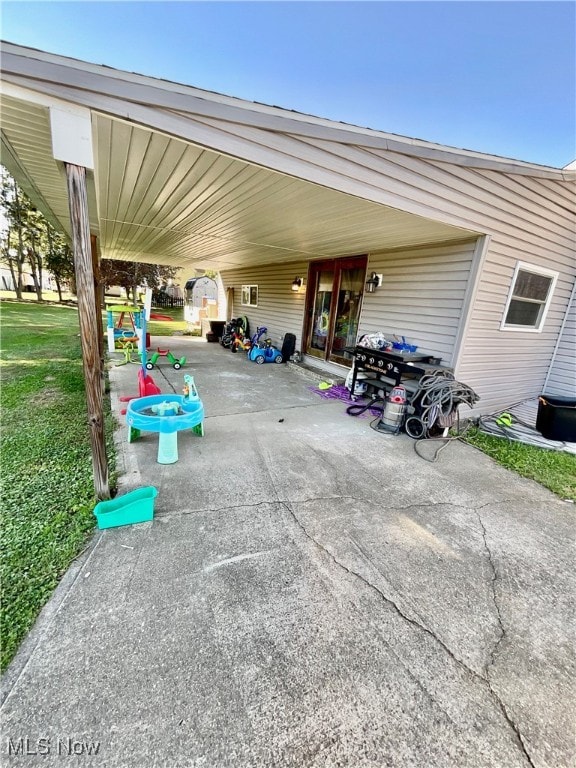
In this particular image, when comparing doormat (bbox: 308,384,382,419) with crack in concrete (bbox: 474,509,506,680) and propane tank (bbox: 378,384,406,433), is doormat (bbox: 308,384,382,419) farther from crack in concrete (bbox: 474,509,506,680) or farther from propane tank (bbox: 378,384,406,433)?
crack in concrete (bbox: 474,509,506,680)

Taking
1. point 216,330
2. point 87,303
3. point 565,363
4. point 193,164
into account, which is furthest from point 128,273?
point 565,363

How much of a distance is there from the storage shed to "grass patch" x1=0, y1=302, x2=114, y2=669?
2.33 metres

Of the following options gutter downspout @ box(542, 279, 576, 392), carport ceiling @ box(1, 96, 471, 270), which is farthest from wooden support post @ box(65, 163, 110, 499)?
gutter downspout @ box(542, 279, 576, 392)

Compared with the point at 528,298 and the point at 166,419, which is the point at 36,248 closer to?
the point at 166,419

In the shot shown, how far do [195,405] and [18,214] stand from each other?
2378cm

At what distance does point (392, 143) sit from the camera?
2.90 meters

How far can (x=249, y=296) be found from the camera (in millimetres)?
11180

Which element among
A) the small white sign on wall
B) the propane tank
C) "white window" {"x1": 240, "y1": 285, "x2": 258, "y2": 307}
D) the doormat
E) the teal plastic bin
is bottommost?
the doormat

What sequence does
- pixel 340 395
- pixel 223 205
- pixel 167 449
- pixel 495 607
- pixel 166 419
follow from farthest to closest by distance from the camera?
pixel 340 395 < pixel 223 205 < pixel 167 449 < pixel 166 419 < pixel 495 607

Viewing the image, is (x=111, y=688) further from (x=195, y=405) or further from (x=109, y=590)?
(x=195, y=405)

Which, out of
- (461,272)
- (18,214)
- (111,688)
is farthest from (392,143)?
(18,214)

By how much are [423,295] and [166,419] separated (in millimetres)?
4200

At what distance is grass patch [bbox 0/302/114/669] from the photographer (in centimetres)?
168

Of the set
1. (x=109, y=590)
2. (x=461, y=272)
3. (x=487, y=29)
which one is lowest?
(x=109, y=590)
